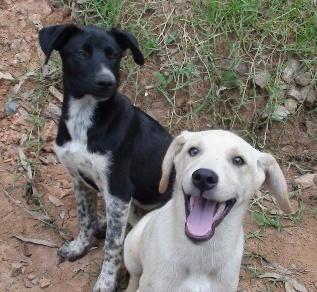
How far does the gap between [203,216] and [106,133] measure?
1.12 m

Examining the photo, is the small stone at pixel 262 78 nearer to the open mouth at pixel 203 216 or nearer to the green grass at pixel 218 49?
the green grass at pixel 218 49

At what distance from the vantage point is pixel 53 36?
385 cm

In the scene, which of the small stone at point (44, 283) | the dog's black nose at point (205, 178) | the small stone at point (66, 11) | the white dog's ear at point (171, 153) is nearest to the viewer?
the dog's black nose at point (205, 178)

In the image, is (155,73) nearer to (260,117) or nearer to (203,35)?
(203,35)

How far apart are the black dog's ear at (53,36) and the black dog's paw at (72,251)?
4.80ft

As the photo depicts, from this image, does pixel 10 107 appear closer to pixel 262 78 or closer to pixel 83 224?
pixel 83 224

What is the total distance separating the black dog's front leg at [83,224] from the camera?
453 centimetres

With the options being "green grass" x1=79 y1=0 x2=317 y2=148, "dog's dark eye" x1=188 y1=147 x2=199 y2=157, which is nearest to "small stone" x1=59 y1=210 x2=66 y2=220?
"green grass" x1=79 y1=0 x2=317 y2=148

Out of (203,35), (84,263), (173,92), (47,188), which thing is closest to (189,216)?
(84,263)

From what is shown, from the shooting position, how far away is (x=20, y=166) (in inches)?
202

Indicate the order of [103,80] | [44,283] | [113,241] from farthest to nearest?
[44,283] → [113,241] → [103,80]

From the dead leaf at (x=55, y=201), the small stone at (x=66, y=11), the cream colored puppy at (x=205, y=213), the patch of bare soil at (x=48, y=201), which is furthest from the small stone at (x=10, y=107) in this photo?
the cream colored puppy at (x=205, y=213)

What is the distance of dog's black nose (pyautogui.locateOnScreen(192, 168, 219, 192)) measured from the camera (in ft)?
9.89

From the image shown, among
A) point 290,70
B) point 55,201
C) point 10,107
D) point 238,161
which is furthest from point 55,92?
point 238,161
